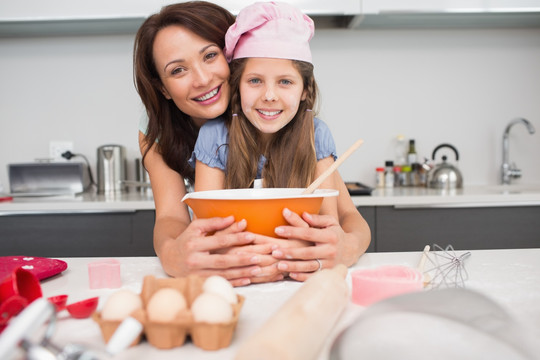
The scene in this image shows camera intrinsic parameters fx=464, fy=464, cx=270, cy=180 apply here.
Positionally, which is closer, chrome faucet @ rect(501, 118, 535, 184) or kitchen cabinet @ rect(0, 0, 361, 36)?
kitchen cabinet @ rect(0, 0, 361, 36)

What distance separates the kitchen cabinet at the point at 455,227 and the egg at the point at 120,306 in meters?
1.60

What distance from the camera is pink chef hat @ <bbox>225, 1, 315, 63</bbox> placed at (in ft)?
3.65

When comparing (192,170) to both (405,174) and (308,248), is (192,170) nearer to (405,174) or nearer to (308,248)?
(308,248)

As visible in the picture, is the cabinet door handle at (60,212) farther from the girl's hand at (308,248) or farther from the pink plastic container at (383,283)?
the pink plastic container at (383,283)

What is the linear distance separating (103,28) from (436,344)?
96.6 inches

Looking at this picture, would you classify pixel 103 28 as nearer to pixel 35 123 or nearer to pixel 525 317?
pixel 35 123

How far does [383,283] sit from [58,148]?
2.40 metres

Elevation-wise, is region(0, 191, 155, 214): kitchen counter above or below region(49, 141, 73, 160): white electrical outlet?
below

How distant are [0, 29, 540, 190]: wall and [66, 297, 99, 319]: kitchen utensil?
82.0 inches

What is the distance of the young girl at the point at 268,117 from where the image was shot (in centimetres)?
112

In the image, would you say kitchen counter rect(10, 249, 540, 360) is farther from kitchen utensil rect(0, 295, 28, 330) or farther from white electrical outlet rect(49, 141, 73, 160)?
white electrical outlet rect(49, 141, 73, 160)

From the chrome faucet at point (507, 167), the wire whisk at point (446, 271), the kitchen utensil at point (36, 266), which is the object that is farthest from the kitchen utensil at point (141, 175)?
the chrome faucet at point (507, 167)

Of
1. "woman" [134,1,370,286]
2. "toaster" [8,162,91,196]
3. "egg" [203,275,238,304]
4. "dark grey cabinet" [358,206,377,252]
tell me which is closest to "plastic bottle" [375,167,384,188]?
"dark grey cabinet" [358,206,377,252]

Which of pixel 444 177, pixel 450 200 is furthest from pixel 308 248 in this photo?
pixel 444 177
